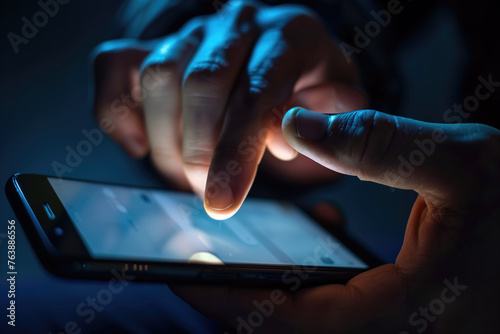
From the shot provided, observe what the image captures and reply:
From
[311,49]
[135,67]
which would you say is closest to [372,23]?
[311,49]

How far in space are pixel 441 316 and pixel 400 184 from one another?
196mm

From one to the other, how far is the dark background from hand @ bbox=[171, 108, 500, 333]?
1.13 feet

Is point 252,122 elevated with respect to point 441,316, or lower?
elevated

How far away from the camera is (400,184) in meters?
0.49

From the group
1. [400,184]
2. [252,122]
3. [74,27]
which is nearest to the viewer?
[400,184]

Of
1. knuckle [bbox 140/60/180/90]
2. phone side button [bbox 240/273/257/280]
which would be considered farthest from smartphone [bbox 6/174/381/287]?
knuckle [bbox 140/60/180/90]

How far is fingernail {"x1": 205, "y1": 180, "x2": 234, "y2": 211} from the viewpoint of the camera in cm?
56

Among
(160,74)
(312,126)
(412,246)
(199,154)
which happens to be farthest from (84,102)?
(412,246)

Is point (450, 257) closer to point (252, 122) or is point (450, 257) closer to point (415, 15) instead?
point (252, 122)

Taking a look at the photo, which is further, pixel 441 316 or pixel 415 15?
pixel 415 15

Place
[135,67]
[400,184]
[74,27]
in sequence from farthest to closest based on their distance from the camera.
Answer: [74,27], [135,67], [400,184]

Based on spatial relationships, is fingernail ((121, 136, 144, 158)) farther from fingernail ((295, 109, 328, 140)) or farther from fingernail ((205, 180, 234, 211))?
fingernail ((295, 109, 328, 140))

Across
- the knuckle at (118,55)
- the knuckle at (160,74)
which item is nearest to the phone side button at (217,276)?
the knuckle at (160,74)

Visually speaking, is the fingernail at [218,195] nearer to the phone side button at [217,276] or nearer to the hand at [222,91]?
the hand at [222,91]
